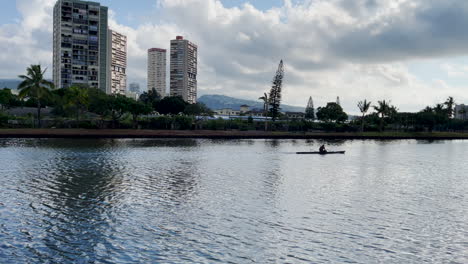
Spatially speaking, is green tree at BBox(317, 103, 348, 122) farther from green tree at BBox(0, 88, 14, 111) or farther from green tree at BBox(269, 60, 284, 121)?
green tree at BBox(0, 88, 14, 111)

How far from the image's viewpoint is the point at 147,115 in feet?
354

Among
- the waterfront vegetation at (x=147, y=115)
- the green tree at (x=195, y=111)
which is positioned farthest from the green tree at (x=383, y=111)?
the green tree at (x=195, y=111)

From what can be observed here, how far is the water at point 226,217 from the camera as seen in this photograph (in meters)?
13.4

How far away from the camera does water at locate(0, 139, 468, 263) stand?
526 inches

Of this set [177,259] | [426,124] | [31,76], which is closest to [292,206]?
[177,259]

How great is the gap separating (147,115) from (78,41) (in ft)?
277

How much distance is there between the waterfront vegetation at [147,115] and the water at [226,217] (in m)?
55.9

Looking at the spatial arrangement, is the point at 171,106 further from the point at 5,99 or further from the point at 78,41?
the point at 78,41

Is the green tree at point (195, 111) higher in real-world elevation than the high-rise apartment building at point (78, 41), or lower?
lower

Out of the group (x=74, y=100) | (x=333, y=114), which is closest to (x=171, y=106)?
(x=74, y=100)

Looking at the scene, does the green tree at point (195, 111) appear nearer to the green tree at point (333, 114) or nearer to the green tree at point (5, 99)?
the green tree at point (333, 114)

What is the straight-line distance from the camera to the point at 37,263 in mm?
12086

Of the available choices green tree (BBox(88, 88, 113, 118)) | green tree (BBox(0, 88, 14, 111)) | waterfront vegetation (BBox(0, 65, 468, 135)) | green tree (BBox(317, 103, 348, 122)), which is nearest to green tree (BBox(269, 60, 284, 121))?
waterfront vegetation (BBox(0, 65, 468, 135))

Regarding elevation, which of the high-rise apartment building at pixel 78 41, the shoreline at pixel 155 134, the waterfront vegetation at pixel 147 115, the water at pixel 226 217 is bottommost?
the water at pixel 226 217
